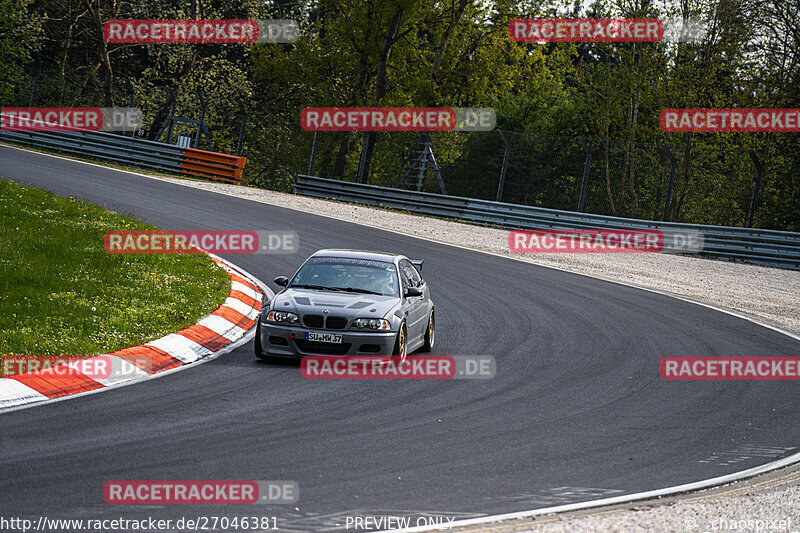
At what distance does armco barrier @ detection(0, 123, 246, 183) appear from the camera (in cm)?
2959

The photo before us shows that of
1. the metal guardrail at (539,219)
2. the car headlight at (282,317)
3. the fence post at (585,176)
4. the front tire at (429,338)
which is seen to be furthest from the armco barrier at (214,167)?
the car headlight at (282,317)

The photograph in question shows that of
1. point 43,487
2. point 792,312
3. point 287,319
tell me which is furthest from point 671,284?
point 43,487

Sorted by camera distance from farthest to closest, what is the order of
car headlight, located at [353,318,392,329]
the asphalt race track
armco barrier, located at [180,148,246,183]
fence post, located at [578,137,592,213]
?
armco barrier, located at [180,148,246,183] → fence post, located at [578,137,592,213] → car headlight, located at [353,318,392,329] → the asphalt race track

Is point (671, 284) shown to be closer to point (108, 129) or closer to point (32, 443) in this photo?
point (32, 443)

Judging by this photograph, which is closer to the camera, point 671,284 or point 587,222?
point 671,284

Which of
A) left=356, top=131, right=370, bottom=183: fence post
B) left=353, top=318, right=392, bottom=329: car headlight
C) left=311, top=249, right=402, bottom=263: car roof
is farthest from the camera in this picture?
left=356, top=131, right=370, bottom=183: fence post

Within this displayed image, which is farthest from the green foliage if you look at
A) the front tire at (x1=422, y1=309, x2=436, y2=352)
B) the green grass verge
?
the front tire at (x1=422, y1=309, x2=436, y2=352)

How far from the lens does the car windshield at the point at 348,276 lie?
35.5 ft

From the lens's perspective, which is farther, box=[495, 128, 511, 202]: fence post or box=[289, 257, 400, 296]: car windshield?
box=[495, 128, 511, 202]: fence post

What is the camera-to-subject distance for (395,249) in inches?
779

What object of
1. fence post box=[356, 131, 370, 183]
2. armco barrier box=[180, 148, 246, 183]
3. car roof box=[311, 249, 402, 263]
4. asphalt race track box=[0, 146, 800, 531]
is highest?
fence post box=[356, 131, 370, 183]

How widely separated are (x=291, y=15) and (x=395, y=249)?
31.1 meters

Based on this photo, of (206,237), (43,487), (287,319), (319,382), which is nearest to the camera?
(43,487)

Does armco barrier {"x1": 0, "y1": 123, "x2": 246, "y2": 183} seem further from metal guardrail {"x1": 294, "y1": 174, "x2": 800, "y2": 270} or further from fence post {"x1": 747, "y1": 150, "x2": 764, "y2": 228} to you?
fence post {"x1": 747, "y1": 150, "x2": 764, "y2": 228}
